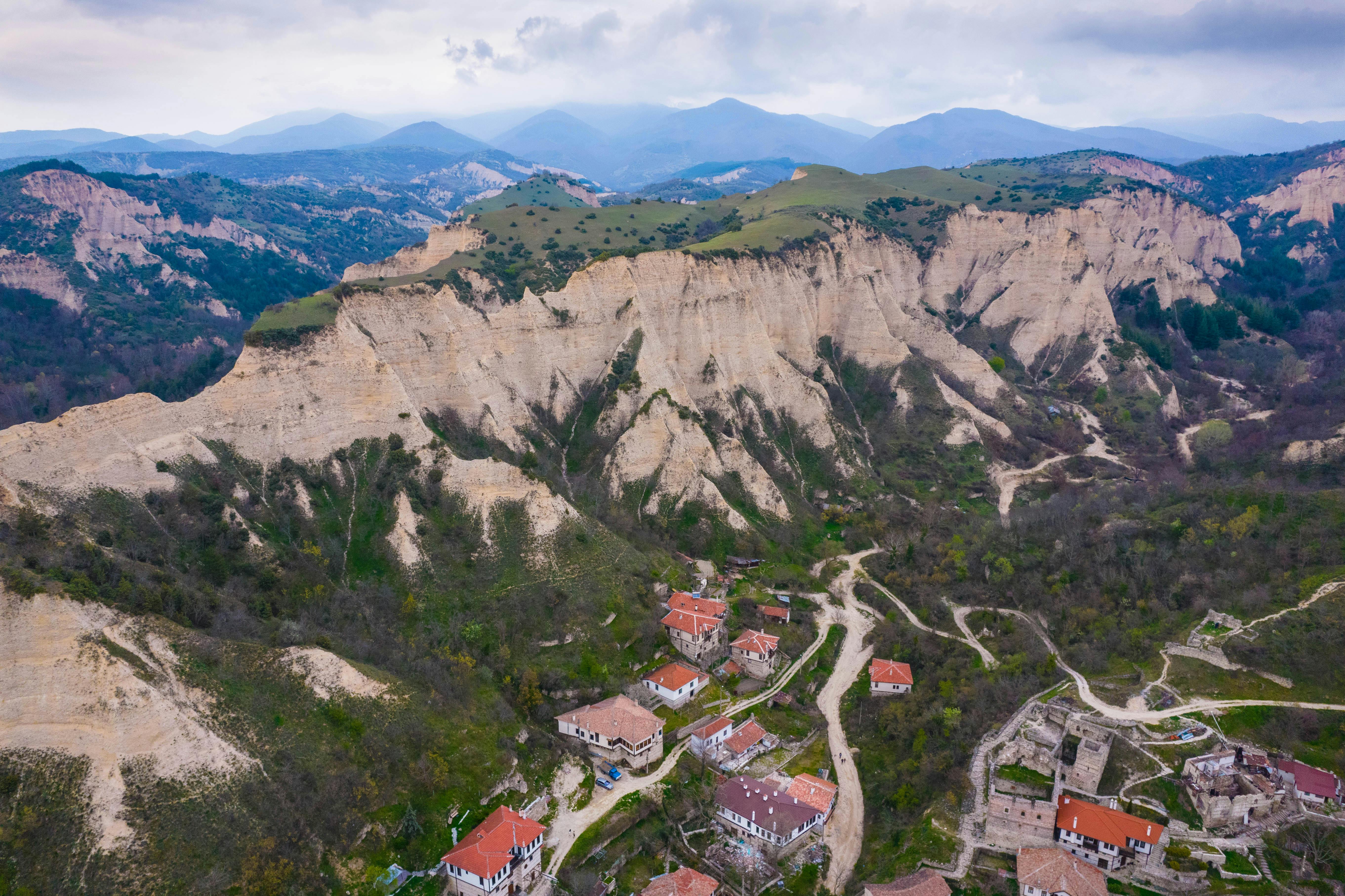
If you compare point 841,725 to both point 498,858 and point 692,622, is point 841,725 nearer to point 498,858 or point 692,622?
point 692,622

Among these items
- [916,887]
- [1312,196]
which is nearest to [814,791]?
[916,887]

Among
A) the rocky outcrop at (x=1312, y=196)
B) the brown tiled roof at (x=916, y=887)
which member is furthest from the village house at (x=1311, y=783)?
the rocky outcrop at (x=1312, y=196)

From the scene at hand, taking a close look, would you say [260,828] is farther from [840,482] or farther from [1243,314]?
[1243,314]

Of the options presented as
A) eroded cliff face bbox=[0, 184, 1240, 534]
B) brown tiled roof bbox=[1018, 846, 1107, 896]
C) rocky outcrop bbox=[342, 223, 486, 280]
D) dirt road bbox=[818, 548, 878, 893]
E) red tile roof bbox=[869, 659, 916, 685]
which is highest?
rocky outcrop bbox=[342, 223, 486, 280]

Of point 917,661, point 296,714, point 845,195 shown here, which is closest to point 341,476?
point 296,714

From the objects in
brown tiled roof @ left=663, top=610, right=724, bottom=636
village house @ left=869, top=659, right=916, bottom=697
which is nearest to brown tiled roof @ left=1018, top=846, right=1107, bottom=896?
village house @ left=869, top=659, right=916, bottom=697

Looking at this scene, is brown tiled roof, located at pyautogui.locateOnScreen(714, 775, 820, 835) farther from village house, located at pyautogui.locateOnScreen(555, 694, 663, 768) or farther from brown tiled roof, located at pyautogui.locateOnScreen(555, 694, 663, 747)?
brown tiled roof, located at pyautogui.locateOnScreen(555, 694, 663, 747)

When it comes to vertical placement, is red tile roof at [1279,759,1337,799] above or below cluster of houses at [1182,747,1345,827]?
above
